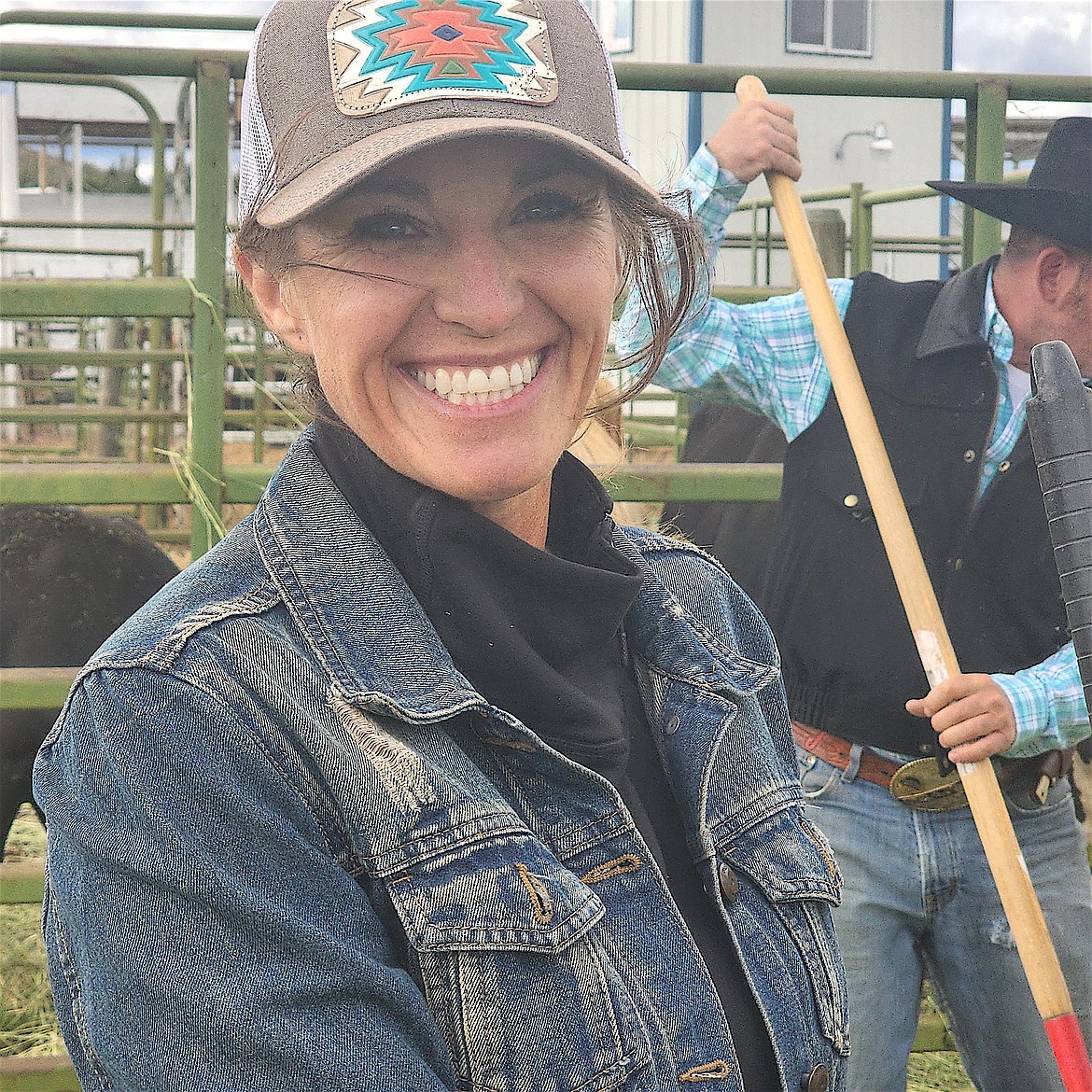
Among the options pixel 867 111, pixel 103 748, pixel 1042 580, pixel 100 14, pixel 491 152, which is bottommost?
pixel 1042 580

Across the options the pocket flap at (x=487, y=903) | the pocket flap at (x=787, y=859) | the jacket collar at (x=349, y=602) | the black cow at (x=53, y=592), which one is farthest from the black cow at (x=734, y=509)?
the pocket flap at (x=487, y=903)

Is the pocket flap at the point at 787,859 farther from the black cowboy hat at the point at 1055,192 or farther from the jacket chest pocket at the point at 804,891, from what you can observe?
the black cowboy hat at the point at 1055,192

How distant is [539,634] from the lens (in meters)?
1.27

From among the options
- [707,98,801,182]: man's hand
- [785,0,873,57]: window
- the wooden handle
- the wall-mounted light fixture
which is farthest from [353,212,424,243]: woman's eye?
[785,0,873,57]: window

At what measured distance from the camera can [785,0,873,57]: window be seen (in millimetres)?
13227

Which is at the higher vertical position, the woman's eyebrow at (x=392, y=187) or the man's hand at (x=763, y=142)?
the man's hand at (x=763, y=142)

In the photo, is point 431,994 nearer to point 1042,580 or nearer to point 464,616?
point 464,616

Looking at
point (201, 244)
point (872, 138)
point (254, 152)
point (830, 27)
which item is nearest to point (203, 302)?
point (201, 244)


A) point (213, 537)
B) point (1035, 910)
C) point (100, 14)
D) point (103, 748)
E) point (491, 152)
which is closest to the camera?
point (103, 748)

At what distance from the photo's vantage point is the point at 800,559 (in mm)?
A: 2842

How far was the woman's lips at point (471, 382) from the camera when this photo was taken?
4.11ft

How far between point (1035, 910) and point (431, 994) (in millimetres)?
1345

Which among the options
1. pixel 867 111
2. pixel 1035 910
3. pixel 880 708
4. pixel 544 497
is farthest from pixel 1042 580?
pixel 867 111

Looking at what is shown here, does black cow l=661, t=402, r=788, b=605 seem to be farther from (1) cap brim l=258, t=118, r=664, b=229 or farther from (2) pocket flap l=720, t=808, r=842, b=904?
(1) cap brim l=258, t=118, r=664, b=229
